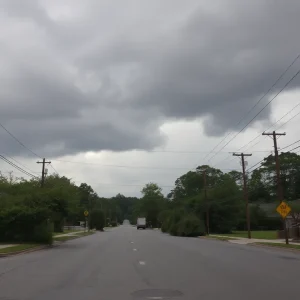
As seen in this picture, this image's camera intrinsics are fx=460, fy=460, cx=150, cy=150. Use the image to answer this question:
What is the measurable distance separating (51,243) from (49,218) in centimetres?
205

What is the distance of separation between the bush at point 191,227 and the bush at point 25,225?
89.2ft

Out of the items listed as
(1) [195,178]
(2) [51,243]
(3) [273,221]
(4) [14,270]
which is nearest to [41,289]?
(4) [14,270]

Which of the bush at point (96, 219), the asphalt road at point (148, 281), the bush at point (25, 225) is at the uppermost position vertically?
the bush at point (96, 219)

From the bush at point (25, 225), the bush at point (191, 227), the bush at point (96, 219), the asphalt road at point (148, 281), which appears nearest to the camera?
the asphalt road at point (148, 281)

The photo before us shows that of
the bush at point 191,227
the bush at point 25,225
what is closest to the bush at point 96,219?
the bush at point 191,227

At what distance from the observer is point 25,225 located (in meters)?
37.9

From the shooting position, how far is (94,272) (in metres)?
→ 16.3

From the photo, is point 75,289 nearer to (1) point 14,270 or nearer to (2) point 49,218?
(1) point 14,270

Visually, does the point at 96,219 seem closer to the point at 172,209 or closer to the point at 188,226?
the point at 172,209

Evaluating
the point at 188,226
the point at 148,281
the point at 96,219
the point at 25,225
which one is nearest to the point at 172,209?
the point at 96,219

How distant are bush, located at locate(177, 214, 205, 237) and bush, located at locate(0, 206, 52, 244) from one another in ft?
89.2

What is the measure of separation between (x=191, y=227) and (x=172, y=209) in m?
31.9

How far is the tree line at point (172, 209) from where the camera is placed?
124ft

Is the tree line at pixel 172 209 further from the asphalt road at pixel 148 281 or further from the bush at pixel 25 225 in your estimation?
the asphalt road at pixel 148 281
